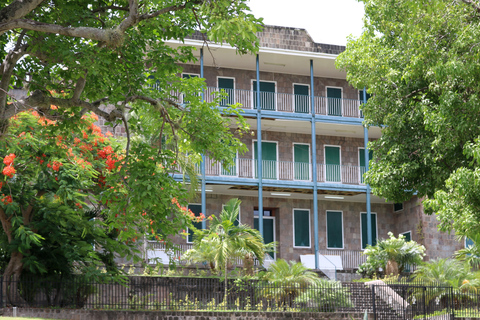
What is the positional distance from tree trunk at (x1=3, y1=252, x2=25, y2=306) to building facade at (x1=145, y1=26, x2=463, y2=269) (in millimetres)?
10465

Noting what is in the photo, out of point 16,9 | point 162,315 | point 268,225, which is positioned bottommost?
point 162,315

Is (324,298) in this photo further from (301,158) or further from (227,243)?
(301,158)

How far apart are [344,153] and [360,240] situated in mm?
4018

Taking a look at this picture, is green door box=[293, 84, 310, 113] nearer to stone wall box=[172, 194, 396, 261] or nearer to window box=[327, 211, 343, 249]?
stone wall box=[172, 194, 396, 261]

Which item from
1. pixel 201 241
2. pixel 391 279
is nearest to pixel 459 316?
pixel 391 279

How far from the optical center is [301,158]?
2811cm

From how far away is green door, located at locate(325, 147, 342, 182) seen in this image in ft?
87.7

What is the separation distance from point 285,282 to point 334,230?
435 inches

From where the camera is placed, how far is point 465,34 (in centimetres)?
1298

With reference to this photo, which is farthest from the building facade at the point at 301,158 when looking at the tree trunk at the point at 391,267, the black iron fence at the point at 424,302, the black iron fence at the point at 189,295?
the black iron fence at the point at 189,295

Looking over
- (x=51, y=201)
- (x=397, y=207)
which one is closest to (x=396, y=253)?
(x=397, y=207)

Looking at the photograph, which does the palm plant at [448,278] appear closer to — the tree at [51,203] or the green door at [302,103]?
the tree at [51,203]

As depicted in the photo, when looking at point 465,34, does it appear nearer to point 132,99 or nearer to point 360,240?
point 132,99

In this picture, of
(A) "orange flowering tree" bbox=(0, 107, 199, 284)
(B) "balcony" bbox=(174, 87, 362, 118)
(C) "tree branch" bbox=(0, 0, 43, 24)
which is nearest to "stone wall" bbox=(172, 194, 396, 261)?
(B) "balcony" bbox=(174, 87, 362, 118)
